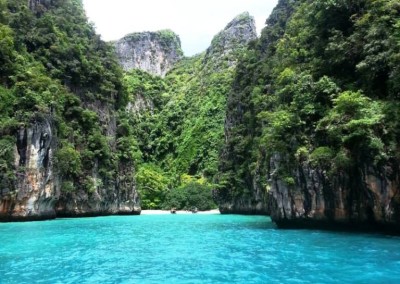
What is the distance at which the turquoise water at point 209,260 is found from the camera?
1156 centimetres

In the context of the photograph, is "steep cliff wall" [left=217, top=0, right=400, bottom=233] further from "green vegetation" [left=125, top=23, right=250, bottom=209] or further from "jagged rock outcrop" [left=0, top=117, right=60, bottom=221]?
"green vegetation" [left=125, top=23, right=250, bottom=209]

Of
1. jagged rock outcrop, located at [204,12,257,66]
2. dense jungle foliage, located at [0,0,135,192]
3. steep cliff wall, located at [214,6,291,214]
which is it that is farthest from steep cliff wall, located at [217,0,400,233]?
jagged rock outcrop, located at [204,12,257,66]

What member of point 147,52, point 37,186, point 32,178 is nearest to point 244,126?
point 37,186

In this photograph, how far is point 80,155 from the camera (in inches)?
1870

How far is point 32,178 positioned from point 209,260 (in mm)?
26438

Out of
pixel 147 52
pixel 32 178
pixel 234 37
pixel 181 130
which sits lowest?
pixel 32 178

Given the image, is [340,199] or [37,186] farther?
[37,186]

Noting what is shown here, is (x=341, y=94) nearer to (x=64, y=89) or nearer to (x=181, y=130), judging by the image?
(x=64, y=89)

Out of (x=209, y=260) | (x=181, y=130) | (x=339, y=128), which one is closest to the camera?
(x=209, y=260)

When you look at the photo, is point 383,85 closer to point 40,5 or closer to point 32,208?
point 32,208

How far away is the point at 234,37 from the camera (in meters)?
116

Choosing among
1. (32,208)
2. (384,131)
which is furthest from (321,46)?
(32,208)

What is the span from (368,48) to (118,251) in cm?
1614

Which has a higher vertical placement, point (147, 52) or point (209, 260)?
point (147, 52)
